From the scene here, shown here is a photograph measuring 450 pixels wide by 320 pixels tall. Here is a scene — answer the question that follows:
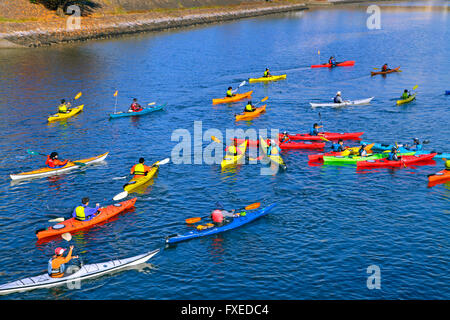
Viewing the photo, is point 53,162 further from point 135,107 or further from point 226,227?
point 135,107

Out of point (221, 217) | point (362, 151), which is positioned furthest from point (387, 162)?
point (221, 217)

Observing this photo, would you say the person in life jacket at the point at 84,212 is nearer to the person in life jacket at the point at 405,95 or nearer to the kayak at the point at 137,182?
the kayak at the point at 137,182

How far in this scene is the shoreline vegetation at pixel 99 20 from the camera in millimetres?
105000

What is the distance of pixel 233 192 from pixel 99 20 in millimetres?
97310

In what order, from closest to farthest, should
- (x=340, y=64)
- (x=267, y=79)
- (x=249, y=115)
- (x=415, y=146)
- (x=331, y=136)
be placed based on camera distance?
(x=415, y=146)
(x=331, y=136)
(x=249, y=115)
(x=267, y=79)
(x=340, y=64)

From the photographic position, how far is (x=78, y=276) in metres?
27.3

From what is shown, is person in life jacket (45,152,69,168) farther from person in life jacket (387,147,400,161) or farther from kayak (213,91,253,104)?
person in life jacket (387,147,400,161)

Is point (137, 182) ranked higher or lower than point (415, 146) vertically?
lower

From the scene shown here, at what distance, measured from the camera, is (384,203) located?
36406 mm

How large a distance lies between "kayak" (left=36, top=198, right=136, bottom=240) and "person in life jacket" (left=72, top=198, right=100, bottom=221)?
0.24 metres

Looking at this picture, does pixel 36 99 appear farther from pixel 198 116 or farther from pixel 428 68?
pixel 428 68

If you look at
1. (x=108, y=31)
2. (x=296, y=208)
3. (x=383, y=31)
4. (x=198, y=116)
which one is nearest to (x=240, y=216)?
(x=296, y=208)

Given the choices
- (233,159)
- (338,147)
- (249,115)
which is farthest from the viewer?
(249,115)

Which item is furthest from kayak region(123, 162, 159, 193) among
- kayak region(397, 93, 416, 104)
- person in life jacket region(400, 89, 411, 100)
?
person in life jacket region(400, 89, 411, 100)
